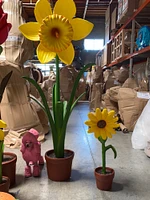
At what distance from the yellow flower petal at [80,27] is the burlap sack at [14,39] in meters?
0.96

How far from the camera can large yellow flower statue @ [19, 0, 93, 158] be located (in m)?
1.09

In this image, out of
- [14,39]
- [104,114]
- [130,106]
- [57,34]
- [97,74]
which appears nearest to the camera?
[57,34]

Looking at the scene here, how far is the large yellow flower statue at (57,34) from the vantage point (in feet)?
3.57

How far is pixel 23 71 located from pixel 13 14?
55 centimetres

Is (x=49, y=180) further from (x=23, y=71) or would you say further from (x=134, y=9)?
(x=134, y=9)

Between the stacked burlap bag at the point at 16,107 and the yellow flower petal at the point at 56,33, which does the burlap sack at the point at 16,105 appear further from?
the yellow flower petal at the point at 56,33

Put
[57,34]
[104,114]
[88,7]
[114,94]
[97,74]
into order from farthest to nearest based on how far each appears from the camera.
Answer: [88,7]
[97,74]
[114,94]
[104,114]
[57,34]

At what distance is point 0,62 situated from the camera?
1.95 meters

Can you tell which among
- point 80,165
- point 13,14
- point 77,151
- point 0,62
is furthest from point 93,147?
point 13,14

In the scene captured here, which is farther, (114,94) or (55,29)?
(114,94)

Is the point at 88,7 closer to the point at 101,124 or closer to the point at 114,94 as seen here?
the point at 114,94

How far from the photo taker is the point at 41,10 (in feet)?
3.82

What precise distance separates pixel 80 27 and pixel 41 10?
235 mm

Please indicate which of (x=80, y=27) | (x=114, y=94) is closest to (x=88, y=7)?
(x=114, y=94)
